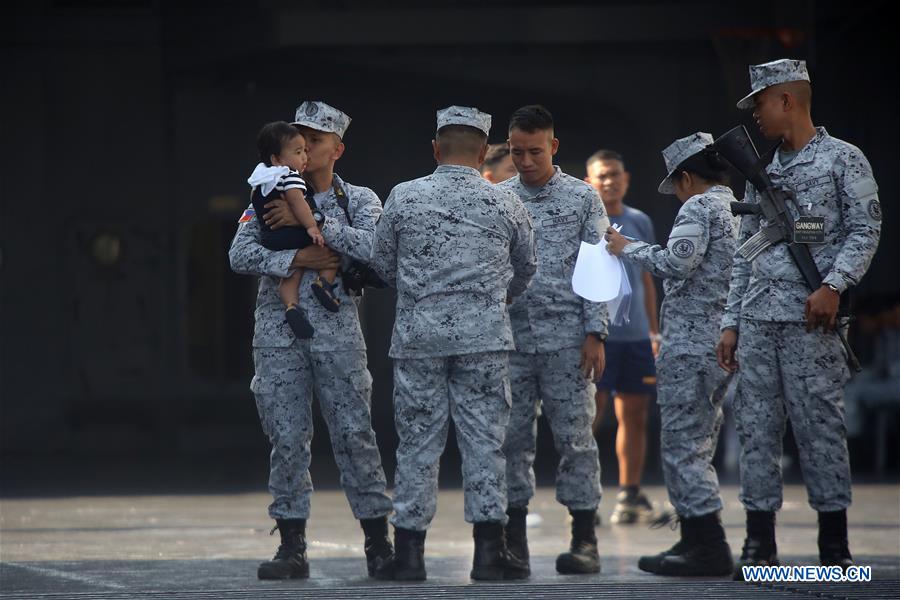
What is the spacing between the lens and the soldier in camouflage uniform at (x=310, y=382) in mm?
6254

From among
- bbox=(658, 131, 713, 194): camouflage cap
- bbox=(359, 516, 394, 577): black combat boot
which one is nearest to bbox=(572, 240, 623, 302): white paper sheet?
bbox=(658, 131, 713, 194): camouflage cap

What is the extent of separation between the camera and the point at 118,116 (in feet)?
44.4

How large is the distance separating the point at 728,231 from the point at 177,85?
812 cm

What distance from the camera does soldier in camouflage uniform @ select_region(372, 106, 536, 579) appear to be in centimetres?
603

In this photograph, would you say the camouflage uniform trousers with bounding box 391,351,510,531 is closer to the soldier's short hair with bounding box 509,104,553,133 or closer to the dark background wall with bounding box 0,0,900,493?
A: the soldier's short hair with bounding box 509,104,553,133

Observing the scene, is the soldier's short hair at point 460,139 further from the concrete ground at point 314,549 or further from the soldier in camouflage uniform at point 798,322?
the concrete ground at point 314,549

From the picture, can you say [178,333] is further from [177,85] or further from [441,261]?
[441,261]

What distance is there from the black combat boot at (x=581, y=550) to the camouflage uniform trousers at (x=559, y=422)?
0.05m

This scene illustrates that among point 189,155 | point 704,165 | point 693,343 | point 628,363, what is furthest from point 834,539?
point 189,155

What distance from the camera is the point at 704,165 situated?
6496mm

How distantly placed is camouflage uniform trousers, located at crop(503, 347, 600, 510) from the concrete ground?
370 mm

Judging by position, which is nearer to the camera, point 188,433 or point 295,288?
point 295,288

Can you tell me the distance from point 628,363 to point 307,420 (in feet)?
8.92

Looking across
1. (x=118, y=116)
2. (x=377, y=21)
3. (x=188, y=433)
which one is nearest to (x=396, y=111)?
(x=377, y=21)
